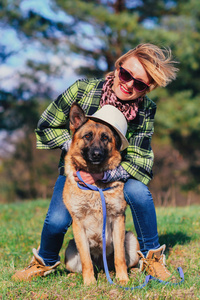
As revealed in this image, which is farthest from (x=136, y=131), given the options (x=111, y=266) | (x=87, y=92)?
(x=111, y=266)

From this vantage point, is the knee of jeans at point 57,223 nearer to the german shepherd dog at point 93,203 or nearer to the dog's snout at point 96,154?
the german shepherd dog at point 93,203

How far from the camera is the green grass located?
229 centimetres

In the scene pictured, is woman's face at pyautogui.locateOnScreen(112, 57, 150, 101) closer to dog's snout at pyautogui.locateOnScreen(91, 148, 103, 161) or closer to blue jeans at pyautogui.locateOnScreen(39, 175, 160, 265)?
dog's snout at pyautogui.locateOnScreen(91, 148, 103, 161)

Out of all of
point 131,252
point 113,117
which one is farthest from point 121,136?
point 131,252

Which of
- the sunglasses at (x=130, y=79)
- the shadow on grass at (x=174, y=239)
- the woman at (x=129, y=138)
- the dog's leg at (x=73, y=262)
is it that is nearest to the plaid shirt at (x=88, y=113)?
the woman at (x=129, y=138)

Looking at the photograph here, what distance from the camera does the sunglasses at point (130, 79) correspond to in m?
2.86

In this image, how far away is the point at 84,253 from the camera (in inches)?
107

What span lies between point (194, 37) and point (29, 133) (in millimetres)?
8136

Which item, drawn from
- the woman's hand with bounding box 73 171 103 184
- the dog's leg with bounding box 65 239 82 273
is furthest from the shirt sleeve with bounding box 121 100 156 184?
the dog's leg with bounding box 65 239 82 273

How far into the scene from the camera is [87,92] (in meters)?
3.04

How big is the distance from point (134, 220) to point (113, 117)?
0.98 m

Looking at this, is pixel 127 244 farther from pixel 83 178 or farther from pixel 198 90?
pixel 198 90

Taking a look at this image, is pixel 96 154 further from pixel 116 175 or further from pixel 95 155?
pixel 116 175

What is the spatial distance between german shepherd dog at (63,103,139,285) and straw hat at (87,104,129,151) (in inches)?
5.5
